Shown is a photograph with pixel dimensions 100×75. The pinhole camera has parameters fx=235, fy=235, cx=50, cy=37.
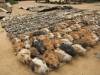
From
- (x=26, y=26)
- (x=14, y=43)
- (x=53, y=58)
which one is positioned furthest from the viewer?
(x=26, y=26)

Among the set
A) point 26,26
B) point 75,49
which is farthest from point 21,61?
point 26,26

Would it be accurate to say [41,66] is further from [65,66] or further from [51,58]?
[65,66]

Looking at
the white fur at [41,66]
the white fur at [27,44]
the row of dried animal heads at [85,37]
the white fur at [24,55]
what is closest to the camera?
the white fur at [41,66]

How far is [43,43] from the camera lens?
173 inches

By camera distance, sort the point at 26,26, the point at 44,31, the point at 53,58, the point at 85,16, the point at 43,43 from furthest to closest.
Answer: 1. the point at 85,16
2. the point at 26,26
3. the point at 44,31
4. the point at 43,43
5. the point at 53,58

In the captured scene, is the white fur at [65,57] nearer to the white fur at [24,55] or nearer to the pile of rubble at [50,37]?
the pile of rubble at [50,37]

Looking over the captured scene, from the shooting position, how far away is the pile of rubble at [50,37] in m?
3.87

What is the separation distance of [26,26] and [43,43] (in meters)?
1.49

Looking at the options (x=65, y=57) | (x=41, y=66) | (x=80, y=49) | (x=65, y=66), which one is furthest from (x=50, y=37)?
(x=41, y=66)

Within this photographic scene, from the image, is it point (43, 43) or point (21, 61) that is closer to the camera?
point (21, 61)

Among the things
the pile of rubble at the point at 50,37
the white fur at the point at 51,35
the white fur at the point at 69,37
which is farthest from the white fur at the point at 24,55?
the white fur at the point at 69,37

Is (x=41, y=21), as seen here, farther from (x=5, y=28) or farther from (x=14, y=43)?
(x=14, y=43)

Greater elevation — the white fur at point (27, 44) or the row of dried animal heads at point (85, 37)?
the row of dried animal heads at point (85, 37)

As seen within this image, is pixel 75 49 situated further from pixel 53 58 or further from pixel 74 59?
pixel 53 58
